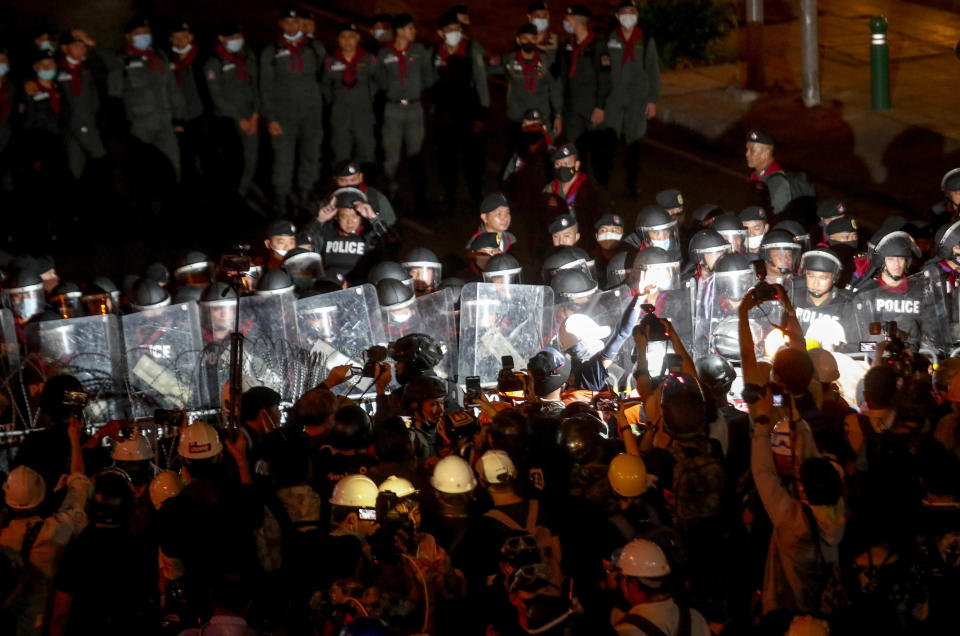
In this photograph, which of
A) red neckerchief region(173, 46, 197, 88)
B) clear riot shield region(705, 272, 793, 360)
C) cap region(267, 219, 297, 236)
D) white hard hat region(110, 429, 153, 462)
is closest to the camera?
white hard hat region(110, 429, 153, 462)

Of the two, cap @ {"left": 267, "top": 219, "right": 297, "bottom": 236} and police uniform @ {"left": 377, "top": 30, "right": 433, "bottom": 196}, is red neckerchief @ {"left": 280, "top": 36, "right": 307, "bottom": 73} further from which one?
cap @ {"left": 267, "top": 219, "right": 297, "bottom": 236}

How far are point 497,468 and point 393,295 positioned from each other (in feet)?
12.7

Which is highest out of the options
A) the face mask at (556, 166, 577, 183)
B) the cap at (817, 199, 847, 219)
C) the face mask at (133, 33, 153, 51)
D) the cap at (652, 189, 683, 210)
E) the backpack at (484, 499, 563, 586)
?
the face mask at (133, 33, 153, 51)

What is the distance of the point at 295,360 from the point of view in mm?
10562

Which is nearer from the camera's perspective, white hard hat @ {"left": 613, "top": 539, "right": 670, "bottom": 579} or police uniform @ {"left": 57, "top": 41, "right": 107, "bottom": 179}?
white hard hat @ {"left": 613, "top": 539, "right": 670, "bottom": 579}

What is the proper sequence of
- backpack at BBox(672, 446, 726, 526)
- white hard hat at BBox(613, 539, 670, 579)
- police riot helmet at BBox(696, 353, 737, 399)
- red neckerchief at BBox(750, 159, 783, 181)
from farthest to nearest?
1. red neckerchief at BBox(750, 159, 783, 181)
2. police riot helmet at BBox(696, 353, 737, 399)
3. backpack at BBox(672, 446, 726, 526)
4. white hard hat at BBox(613, 539, 670, 579)

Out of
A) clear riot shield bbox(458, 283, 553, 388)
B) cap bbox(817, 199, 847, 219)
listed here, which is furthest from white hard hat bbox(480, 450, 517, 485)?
cap bbox(817, 199, 847, 219)

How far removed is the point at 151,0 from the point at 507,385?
1841 cm

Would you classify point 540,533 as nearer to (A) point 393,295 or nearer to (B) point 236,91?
(A) point 393,295

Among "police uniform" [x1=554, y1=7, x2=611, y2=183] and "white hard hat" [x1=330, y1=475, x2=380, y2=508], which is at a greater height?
"police uniform" [x1=554, y1=7, x2=611, y2=183]

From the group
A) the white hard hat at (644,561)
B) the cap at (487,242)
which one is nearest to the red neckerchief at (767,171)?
the cap at (487,242)

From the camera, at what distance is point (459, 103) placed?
54.4 feet

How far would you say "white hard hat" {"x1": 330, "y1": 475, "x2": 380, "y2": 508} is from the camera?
7.22 meters

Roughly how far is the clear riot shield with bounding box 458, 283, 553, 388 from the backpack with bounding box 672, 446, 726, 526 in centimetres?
343
